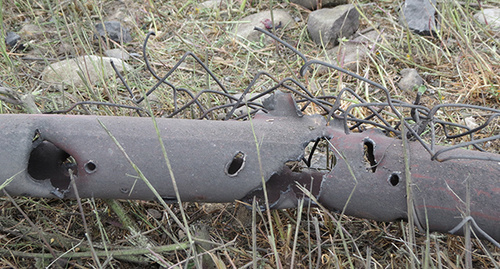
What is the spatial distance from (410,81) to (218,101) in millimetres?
1243

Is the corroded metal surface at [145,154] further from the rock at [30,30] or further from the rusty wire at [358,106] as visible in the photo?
the rock at [30,30]

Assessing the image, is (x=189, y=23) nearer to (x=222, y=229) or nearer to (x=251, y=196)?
(x=222, y=229)

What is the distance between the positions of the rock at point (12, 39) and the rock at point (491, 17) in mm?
3402

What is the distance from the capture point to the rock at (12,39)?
3.52 metres

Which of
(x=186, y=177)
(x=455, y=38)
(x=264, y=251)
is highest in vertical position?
(x=186, y=177)

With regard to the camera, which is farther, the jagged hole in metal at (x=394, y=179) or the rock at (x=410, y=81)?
the rock at (x=410, y=81)

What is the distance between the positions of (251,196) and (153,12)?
2613 mm

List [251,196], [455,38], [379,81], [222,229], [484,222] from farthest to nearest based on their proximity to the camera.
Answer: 1. [455,38]
2. [379,81]
3. [222,229]
4. [251,196]
5. [484,222]

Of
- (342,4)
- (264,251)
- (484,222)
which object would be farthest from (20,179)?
(342,4)

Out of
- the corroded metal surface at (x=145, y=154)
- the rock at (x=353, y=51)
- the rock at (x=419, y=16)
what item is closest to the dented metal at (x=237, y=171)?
the corroded metal surface at (x=145, y=154)

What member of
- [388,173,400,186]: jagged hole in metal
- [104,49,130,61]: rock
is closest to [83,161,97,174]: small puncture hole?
[388,173,400,186]: jagged hole in metal

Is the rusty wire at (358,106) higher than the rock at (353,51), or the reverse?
the rusty wire at (358,106)

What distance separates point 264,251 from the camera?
196 centimetres

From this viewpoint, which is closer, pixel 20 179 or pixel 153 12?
pixel 20 179
